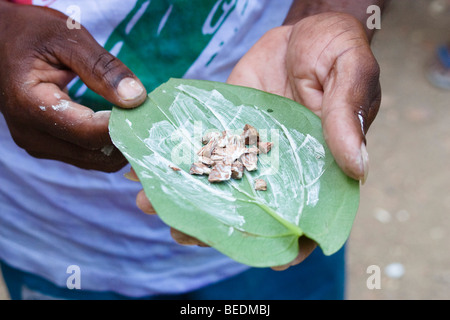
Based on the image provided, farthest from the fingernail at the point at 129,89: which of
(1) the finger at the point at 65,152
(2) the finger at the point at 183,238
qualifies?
(2) the finger at the point at 183,238

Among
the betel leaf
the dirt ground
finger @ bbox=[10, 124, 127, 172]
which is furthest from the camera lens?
the dirt ground

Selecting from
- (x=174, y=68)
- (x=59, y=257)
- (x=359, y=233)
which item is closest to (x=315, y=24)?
(x=174, y=68)

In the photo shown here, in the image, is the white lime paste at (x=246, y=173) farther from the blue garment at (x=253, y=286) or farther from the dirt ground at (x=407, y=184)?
the dirt ground at (x=407, y=184)

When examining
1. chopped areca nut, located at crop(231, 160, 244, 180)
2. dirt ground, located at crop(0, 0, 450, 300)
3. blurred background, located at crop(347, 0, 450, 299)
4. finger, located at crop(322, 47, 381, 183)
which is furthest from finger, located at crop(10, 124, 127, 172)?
blurred background, located at crop(347, 0, 450, 299)

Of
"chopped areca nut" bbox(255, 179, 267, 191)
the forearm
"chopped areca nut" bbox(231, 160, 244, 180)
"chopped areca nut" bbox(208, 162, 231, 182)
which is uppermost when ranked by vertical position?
the forearm

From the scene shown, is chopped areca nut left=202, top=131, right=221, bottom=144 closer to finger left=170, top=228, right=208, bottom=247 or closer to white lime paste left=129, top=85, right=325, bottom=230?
white lime paste left=129, top=85, right=325, bottom=230
